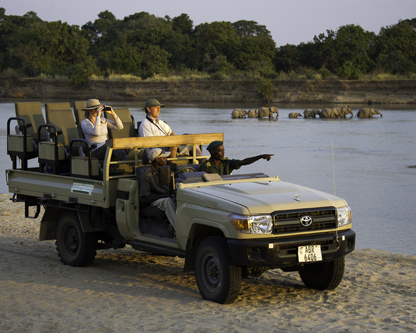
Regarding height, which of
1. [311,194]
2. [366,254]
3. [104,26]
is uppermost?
[104,26]

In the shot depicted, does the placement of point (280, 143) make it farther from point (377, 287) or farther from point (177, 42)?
point (177, 42)

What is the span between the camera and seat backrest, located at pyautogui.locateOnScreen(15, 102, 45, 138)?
9.78 meters

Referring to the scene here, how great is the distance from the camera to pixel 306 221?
21.1ft

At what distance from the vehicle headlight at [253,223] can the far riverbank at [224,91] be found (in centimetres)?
5398

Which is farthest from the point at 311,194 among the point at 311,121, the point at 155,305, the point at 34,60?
the point at 34,60

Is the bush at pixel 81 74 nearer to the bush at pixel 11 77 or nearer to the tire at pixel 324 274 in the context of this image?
the bush at pixel 11 77

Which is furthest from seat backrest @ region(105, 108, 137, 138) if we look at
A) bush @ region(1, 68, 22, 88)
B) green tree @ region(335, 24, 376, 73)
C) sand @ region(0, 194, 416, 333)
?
bush @ region(1, 68, 22, 88)

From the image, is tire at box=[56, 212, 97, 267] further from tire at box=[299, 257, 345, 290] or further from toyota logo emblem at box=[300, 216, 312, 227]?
toyota logo emblem at box=[300, 216, 312, 227]

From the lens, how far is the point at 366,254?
30.9ft

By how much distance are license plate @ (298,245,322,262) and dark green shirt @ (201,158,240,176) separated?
1934 mm

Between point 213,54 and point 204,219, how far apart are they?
78.1m

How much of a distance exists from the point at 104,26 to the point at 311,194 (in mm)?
120941

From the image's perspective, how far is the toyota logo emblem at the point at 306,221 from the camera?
643cm

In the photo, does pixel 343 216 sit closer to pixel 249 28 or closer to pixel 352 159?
pixel 352 159
